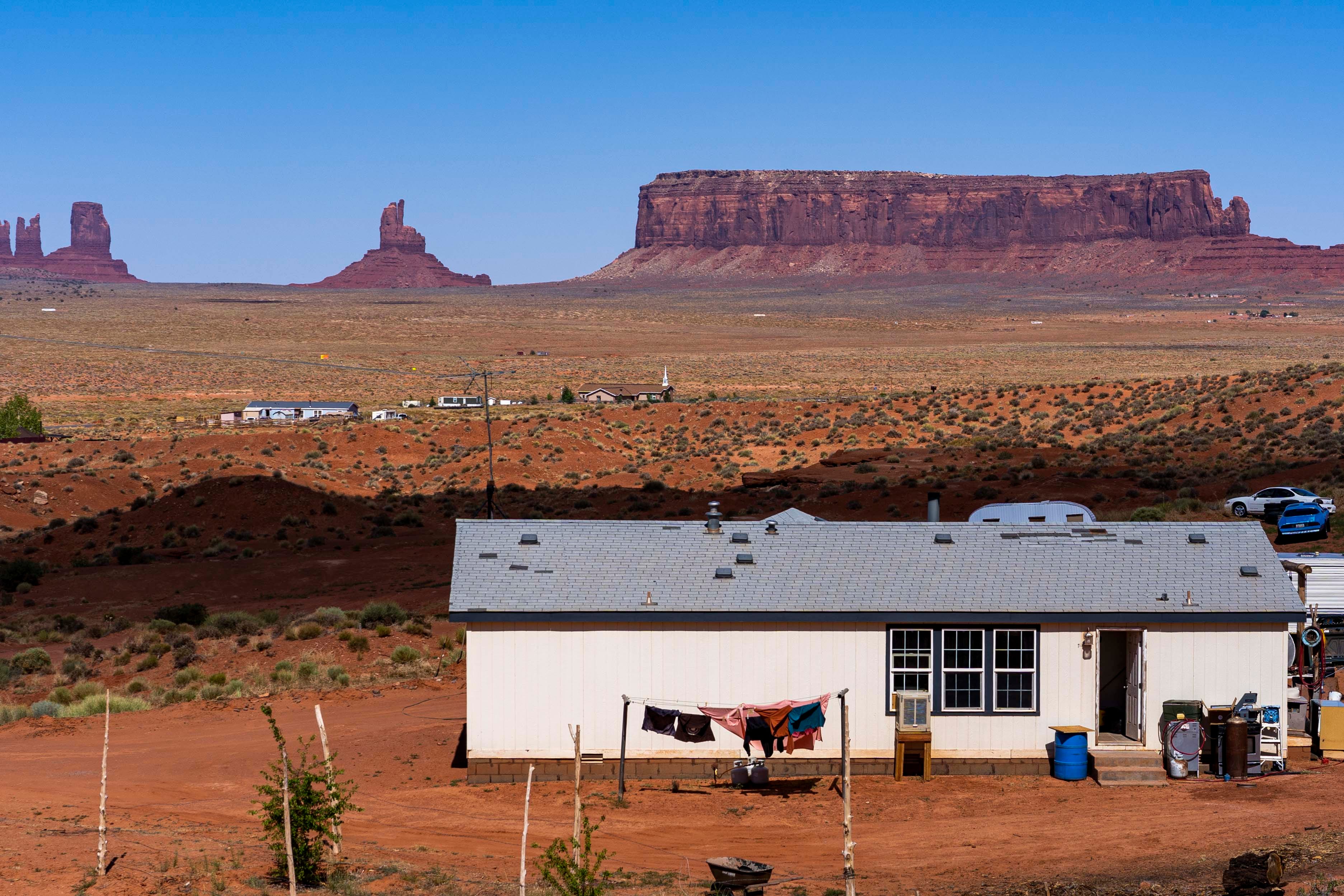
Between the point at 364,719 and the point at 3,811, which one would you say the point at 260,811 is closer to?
the point at 3,811

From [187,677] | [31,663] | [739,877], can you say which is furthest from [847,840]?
[31,663]

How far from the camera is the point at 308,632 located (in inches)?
1107

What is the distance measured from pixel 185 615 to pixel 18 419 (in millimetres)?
39003

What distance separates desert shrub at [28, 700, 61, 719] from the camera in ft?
76.9

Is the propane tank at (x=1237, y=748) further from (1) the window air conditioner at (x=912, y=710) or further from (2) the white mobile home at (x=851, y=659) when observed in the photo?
(1) the window air conditioner at (x=912, y=710)

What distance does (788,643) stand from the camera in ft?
59.2

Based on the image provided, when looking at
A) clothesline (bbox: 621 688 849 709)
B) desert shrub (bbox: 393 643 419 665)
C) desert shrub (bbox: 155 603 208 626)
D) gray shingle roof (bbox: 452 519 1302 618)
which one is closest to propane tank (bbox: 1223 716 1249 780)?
gray shingle roof (bbox: 452 519 1302 618)

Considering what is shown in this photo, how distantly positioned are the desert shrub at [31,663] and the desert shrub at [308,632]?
189 inches

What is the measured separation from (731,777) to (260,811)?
585 centimetres

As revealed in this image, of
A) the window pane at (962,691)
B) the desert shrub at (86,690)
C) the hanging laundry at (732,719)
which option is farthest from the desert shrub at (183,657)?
the window pane at (962,691)

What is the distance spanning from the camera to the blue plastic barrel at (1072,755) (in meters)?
17.8

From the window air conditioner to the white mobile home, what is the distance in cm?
12

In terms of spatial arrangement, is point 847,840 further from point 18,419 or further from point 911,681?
point 18,419

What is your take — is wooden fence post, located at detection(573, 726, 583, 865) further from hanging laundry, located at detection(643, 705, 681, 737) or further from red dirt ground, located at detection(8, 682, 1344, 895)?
hanging laundry, located at detection(643, 705, 681, 737)
